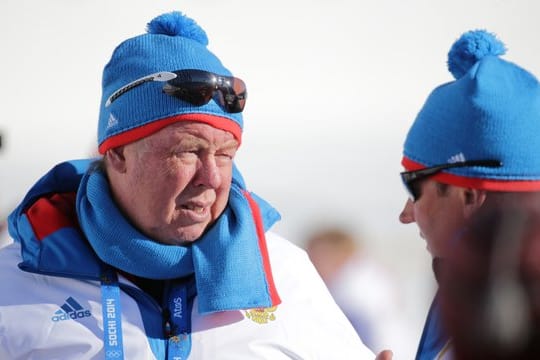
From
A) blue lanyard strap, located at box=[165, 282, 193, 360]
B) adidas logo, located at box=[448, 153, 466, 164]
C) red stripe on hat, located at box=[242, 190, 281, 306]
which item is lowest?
blue lanyard strap, located at box=[165, 282, 193, 360]

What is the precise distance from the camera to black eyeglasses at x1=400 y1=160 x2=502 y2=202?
2.16 m

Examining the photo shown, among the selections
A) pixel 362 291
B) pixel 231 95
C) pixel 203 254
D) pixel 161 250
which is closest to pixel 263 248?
pixel 203 254

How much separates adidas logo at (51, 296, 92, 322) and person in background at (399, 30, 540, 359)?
935 millimetres

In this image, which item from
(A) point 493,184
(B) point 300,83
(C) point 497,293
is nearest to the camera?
(C) point 497,293

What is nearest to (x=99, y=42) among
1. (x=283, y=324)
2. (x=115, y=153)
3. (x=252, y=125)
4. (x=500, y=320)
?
(x=252, y=125)

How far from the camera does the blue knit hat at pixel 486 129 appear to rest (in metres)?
2.16

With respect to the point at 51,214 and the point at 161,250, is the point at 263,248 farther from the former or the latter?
the point at 51,214

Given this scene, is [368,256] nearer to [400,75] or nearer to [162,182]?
[162,182]

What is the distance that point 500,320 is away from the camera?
883mm

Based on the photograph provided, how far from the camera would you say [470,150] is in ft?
7.15

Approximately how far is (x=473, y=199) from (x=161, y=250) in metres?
0.89

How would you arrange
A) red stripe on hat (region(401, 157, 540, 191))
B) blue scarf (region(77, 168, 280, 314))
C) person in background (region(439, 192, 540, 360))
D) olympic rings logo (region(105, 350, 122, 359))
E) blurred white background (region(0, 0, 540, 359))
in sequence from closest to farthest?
person in background (region(439, 192, 540, 360)) < red stripe on hat (region(401, 157, 540, 191)) < olympic rings logo (region(105, 350, 122, 359)) < blue scarf (region(77, 168, 280, 314)) < blurred white background (region(0, 0, 540, 359))

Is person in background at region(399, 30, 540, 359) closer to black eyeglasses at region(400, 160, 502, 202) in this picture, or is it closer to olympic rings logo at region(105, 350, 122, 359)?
black eyeglasses at region(400, 160, 502, 202)

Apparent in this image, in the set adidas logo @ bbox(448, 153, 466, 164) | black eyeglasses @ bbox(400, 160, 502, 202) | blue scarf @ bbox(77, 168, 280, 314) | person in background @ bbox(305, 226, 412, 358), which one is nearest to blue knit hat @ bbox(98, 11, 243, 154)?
blue scarf @ bbox(77, 168, 280, 314)
